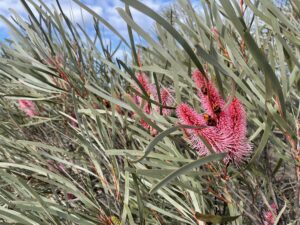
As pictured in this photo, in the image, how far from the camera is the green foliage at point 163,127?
0.47 metres

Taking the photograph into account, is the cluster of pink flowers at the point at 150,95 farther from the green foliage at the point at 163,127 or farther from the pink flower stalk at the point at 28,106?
the pink flower stalk at the point at 28,106

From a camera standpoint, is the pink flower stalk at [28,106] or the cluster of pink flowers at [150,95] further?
the pink flower stalk at [28,106]

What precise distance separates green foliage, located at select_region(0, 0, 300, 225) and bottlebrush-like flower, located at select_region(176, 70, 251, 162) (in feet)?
0.06

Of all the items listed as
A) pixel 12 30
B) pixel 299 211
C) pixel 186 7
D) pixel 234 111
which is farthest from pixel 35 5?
pixel 299 211

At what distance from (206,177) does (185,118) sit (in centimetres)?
24

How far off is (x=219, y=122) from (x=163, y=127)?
0.52ft

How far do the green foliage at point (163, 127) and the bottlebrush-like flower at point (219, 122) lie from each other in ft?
0.06

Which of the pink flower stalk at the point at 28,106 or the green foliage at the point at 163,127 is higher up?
the pink flower stalk at the point at 28,106

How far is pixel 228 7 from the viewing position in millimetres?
393

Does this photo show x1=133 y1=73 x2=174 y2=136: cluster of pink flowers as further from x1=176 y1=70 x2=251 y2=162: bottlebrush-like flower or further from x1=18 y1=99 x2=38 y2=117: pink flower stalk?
x1=18 y1=99 x2=38 y2=117: pink flower stalk

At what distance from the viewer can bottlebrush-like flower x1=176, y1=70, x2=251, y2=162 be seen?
507mm

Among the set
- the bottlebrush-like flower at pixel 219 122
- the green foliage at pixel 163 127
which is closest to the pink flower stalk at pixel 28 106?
the green foliage at pixel 163 127

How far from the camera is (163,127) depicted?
0.66 m

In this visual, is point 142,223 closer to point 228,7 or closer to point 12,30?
point 228,7
